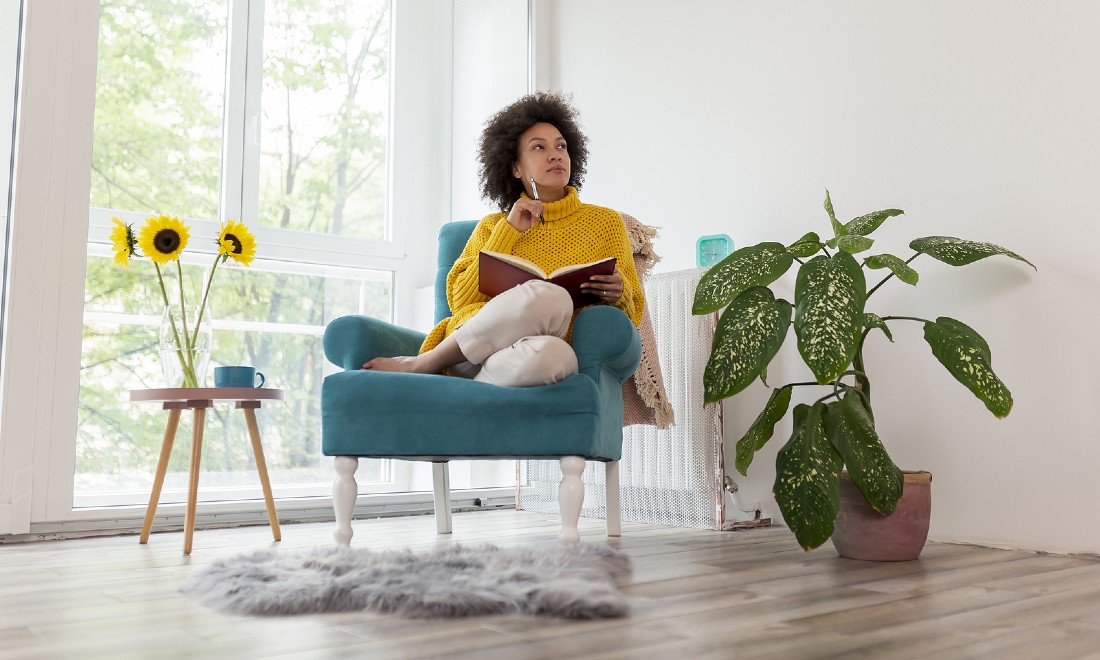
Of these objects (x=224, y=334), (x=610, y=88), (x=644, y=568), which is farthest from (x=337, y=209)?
(x=644, y=568)

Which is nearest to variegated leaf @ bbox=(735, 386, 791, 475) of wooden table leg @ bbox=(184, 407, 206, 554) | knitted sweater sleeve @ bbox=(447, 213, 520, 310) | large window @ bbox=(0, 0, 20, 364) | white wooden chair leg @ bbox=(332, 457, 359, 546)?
knitted sweater sleeve @ bbox=(447, 213, 520, 310)

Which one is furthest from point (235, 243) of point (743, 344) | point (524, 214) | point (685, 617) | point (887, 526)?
point (887, 526)

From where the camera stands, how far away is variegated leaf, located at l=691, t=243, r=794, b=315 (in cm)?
204

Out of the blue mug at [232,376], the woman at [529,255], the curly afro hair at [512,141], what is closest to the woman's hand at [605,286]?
the woman at [529,255]

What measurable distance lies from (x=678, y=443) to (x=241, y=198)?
1.81 meters

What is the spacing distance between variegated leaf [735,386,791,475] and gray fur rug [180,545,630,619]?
440mm

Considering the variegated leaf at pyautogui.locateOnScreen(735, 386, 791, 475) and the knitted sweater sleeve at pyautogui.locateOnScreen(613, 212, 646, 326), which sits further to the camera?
the knitted sweater sleeve at pyautogui.locateOnScreen(613, 212, 646, 326)

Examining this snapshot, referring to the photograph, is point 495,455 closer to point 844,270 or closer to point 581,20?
point 844,270

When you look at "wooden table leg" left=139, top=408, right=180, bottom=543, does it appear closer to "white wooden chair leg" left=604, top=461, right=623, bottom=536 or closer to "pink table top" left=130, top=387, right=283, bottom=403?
"pink table top" left=130, top=387, right=283, bottom=403

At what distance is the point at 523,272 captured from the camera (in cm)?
210

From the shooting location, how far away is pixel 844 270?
1.87m

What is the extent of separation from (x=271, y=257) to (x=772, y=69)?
188cm

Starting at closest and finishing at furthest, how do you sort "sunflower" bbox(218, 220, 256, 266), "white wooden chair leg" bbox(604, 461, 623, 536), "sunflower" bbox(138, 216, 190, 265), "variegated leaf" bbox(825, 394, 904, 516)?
1. "variegated leaf" bbox(825, 394, 904, 516)
2. "sunflower" bbox(138, 216, 190, 265)
3. "sunflower" bbox(218, 220, 256, 266)
4. "white wooden chair leg" bbox(604, 461, 623, 536)

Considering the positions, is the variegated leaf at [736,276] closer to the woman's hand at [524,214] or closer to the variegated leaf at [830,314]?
the variegated leaf at [830,314]
